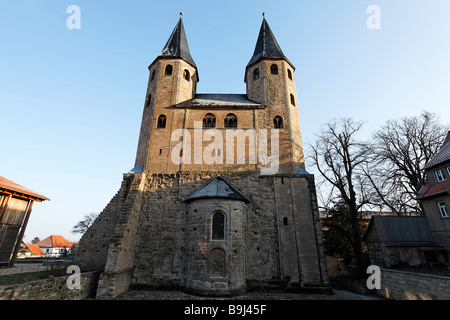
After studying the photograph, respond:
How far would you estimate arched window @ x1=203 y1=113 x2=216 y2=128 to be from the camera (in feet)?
58.6

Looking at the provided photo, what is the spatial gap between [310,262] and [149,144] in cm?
1387

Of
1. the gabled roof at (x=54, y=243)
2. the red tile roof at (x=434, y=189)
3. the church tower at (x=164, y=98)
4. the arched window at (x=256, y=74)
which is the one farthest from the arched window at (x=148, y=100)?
the gabled roof at (x=54, y=243)

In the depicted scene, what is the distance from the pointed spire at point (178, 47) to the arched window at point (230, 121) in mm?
7375

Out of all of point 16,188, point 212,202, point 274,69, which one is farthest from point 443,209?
point 16,188

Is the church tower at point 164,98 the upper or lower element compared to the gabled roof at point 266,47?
lower

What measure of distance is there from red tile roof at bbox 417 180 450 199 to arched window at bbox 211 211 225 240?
47.2 feet

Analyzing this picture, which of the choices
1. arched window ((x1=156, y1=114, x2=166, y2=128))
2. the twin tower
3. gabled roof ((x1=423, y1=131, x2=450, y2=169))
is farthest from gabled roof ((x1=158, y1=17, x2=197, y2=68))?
gabled roof ((x1=423, y1=131, x2=450, y2=169))

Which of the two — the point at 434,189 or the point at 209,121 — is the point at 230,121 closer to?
the point at 209,121

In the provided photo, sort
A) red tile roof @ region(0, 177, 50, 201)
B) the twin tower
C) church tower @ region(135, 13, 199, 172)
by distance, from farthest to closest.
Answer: church tower @ region(135, 13, 199, 172) → the twin tower → red tile roof @ region(0, 177, 50, 201)

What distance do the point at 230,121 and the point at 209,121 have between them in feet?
5.71

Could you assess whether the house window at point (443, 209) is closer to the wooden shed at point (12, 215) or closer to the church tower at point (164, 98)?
the church tower at point (164, 98)

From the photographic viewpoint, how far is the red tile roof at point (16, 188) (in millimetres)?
13477

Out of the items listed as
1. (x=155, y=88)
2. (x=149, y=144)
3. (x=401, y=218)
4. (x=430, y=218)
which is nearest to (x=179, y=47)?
(x=155, y=88)

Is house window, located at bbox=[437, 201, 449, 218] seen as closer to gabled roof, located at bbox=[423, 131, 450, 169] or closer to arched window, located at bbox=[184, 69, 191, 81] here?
gabled roof, located at bbox=[423, 131, 450, 169]
